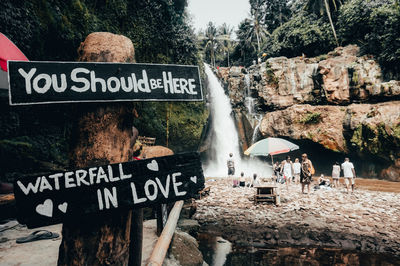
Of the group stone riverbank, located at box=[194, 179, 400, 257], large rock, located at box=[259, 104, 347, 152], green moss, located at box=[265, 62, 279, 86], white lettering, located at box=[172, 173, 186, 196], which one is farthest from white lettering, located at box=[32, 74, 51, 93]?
green moss, located at box=[265, 62, 279, 86]

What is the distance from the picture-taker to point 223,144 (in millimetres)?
20328

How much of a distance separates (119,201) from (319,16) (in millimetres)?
26962

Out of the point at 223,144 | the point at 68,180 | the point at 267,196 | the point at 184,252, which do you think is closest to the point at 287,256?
the point at 184,252

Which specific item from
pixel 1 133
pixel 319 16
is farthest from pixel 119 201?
pixel 319 16

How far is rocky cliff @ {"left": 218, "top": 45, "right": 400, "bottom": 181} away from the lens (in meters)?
14.0

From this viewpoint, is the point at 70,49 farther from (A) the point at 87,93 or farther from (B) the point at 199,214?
(A) the point at 87,93

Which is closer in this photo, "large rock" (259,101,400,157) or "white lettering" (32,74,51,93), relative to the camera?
"white lettering" (32,74,51,93)

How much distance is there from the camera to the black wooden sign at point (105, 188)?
1422mm

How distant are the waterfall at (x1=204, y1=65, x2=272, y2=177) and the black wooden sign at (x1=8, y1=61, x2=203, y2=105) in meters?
18.1

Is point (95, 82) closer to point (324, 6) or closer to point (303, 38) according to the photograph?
point (303, 38)

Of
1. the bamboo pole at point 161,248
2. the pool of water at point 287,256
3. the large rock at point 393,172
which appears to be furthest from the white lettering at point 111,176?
the large rock at point 393,172

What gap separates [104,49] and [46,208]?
1.15 meters

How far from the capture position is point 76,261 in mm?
1499

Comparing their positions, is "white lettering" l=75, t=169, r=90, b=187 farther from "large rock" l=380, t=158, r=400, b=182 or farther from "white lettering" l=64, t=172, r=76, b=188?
"large rock" l=380, t=158, r=400, b=182
